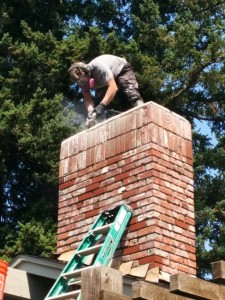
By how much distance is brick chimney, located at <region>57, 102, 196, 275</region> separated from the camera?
21.6 feet

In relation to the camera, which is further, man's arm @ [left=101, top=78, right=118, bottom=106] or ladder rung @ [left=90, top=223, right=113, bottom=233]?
man's arm @ [left=101, top=78, right=118, bottom=106]

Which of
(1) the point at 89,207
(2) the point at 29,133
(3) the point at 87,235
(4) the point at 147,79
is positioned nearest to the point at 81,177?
(1) the point at 89,207

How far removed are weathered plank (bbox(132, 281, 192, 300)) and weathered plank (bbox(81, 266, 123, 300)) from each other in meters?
0.15

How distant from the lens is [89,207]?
714 cm

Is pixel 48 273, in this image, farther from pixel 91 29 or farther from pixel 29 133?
pixel 91 29

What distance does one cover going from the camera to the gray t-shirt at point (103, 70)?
7.71 m

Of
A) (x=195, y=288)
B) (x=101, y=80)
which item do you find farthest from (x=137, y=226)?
(x=195, y=288)

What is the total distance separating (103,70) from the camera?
770 centimetres

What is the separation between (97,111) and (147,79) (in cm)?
652

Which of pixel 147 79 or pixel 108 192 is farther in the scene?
pixel 147 79

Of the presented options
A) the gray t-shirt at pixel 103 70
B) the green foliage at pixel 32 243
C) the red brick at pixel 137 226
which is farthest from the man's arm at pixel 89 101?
the green foliage at pixel 32 243

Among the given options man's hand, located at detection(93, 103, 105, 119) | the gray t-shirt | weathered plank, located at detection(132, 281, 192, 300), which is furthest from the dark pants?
weathered plank, located at detection(132, 281, 192, 300)

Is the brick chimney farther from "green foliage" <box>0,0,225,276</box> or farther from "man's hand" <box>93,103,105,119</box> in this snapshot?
"green foliage" <box>0,0,225,276</box>

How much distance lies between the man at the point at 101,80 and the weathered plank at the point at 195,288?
3715 mm
